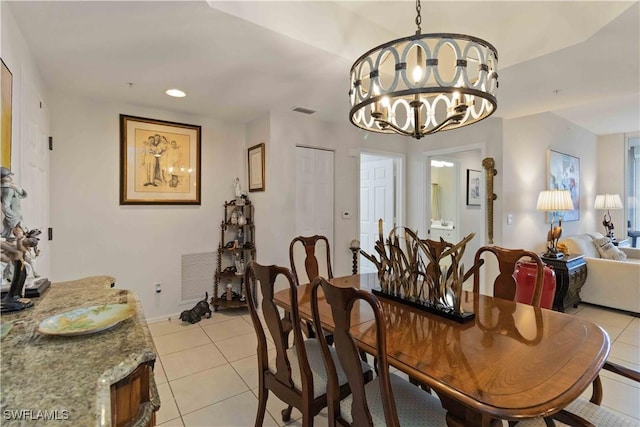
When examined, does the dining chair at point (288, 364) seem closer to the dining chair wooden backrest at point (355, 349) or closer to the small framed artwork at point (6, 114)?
the dining chair wooden backrest at point (355, 349)

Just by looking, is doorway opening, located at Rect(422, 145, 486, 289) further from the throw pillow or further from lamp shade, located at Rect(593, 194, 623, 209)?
lamp shade, located at Rect(593, 194, 623, 209)

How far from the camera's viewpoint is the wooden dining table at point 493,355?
0.93 m

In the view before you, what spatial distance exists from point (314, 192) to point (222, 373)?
2245mm

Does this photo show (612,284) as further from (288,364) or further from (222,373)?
(222,373)

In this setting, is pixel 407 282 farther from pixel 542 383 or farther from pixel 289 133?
pixel 289 133

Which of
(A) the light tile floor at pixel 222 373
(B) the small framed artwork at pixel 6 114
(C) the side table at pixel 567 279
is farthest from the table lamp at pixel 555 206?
(B) the small framed artwork at pixel 6 114

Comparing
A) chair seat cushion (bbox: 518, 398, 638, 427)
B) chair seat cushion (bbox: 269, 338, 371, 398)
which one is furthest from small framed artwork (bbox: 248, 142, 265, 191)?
chair seat cushion (bbox: 518, 398, 638, 427)

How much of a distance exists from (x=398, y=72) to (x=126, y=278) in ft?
11.1

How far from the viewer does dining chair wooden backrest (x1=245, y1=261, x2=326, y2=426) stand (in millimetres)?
1414

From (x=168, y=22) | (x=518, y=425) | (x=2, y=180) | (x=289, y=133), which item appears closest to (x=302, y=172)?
(x=289, y=133)

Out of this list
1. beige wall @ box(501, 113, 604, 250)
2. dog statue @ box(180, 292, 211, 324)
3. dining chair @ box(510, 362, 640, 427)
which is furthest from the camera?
beige wall @ box(501, 113, 604, 250)

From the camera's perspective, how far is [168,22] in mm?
1874

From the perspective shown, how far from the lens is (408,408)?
1.31 m

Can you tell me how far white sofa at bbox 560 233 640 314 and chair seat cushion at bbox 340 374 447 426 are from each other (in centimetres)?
371
